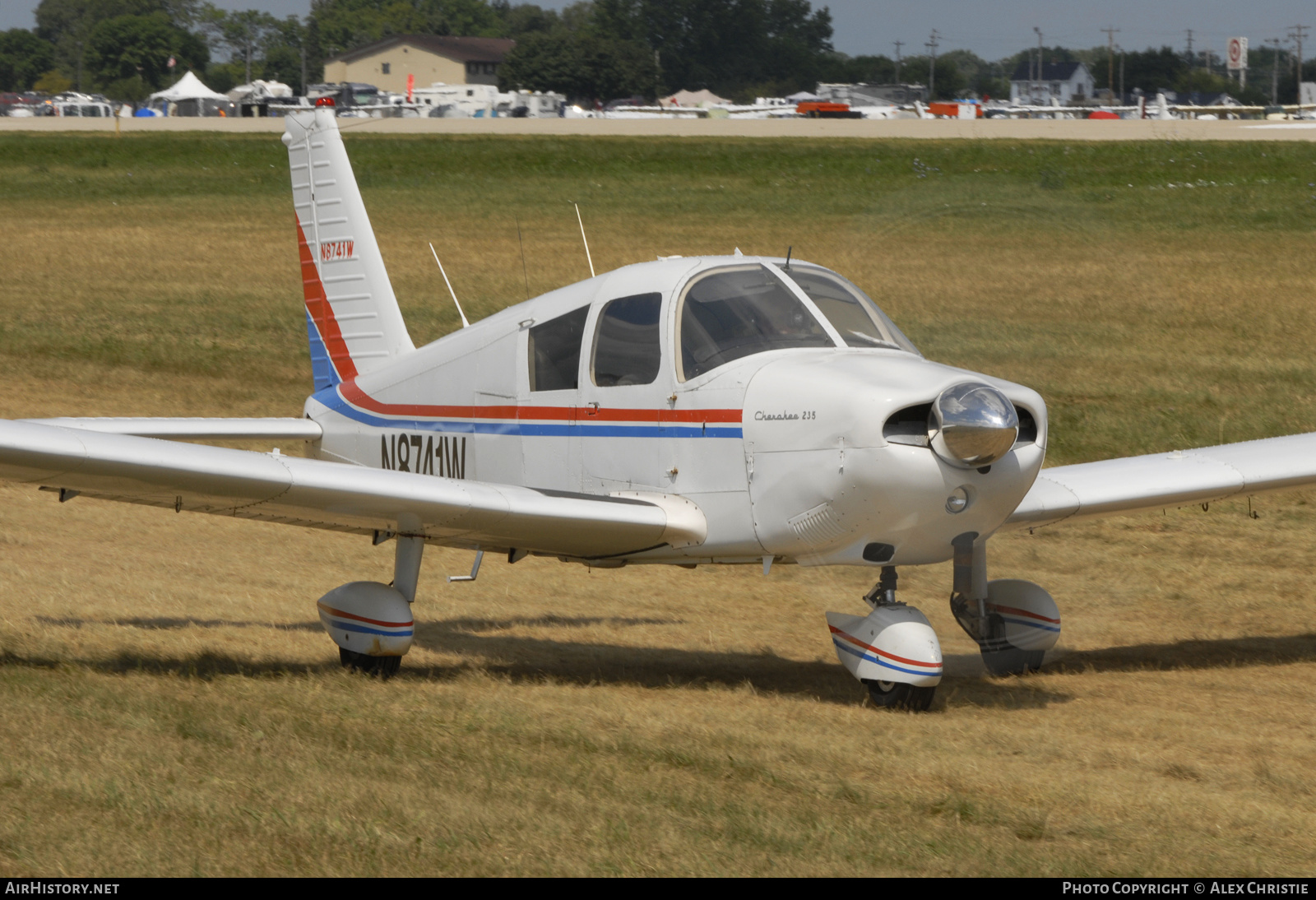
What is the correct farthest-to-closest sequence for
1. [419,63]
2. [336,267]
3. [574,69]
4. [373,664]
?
1. [419,63]
2. [574,69]
3. [336,267]
4. [373,664]

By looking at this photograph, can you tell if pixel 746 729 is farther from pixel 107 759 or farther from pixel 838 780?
pixel 107 759

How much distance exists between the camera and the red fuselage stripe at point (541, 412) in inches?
307

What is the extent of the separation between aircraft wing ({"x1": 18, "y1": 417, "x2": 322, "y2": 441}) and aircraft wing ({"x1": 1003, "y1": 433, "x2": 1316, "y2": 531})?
16.4 feet

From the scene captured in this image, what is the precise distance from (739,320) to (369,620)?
8.61ft

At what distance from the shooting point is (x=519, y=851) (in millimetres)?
5340

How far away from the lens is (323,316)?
11.5 m

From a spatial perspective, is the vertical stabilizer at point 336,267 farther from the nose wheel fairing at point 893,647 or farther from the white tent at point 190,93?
the white tent at point 190,93

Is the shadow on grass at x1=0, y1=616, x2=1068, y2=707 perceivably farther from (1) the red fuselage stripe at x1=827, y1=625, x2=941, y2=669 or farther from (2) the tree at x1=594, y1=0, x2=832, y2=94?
(2) the tree at x1=594, y1=0, x2=832, y2=94

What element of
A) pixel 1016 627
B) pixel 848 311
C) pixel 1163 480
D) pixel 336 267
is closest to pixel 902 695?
pixel 1016 627

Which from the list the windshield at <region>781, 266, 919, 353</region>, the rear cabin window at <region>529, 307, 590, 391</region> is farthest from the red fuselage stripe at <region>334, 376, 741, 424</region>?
the windshield at <region>781, 266, 919, 353</region>

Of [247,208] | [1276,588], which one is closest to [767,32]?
[247,208]

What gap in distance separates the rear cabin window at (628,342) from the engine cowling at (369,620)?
1688 mm

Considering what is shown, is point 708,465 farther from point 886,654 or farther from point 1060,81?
point 1060,81

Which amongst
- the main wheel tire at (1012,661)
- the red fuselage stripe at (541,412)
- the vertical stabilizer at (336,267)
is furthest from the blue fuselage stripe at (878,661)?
the vertical stabilizer at (336,267)
